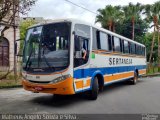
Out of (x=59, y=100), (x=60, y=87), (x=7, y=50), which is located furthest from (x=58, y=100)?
(x=7, y=50)

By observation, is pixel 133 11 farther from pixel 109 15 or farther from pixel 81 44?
pixel 81 44

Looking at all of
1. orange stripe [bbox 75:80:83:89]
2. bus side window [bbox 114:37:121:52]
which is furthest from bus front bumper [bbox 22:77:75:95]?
bus side window [bbox 114:37:121:52]

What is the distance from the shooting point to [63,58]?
9.48m

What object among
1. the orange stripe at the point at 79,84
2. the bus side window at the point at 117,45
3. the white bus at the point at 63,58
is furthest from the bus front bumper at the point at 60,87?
the bus side window at the point at 117,45

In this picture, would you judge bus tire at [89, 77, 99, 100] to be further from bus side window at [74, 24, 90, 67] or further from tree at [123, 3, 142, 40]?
tree at [123, 3, 142, 40]

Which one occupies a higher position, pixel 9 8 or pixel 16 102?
pixel 9 8

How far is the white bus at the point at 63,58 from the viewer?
9398 millimetres

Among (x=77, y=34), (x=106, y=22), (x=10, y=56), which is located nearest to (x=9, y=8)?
(x=77, y=34)

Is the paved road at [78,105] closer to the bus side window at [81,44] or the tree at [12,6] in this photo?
the bus side window at [81,44]

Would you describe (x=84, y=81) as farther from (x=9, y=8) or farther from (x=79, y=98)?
(x=9, y=8)

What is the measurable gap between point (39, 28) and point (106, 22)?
2954 centimetres

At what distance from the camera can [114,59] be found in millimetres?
13820

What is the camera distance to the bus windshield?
9.49 m

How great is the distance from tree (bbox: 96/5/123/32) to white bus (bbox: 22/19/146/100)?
27.1m
